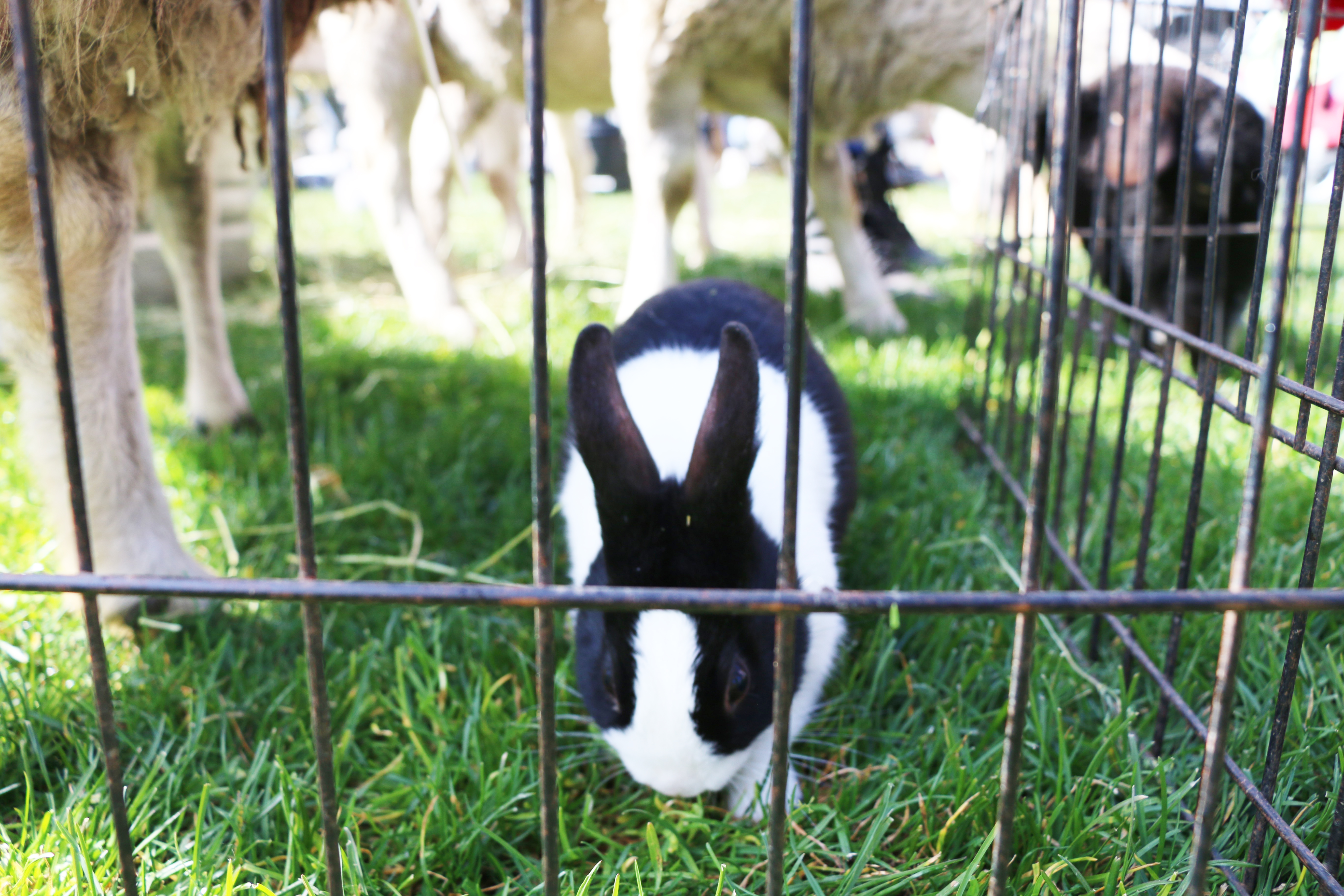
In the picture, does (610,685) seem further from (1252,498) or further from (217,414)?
(217,414)

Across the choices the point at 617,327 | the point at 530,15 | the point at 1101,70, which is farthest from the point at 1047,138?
the point at 530,15

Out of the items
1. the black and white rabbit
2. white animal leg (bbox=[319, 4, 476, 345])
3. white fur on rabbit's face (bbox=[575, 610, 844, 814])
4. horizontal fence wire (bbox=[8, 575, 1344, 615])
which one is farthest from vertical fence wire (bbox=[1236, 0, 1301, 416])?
white animal leg (bbox=[319, 4, 476, 345])

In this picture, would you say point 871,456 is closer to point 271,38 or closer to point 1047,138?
point 1047,138

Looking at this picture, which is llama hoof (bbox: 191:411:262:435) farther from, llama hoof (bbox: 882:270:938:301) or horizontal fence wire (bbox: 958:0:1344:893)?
llama hoof (bbox: 882:270:938:301)

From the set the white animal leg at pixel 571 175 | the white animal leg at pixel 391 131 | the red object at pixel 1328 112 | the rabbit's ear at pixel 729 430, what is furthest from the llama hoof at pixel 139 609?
the white animal leg at pixel 571 175

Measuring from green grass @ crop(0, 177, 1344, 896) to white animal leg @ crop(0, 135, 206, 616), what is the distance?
17 centimetres

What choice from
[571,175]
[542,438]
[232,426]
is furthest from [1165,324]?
[571,175]

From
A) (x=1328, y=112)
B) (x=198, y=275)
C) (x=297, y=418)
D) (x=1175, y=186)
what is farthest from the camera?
(x=1328, y=112)

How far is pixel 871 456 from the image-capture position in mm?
2641

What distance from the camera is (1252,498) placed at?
79 centimetres

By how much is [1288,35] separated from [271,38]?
3.79ft

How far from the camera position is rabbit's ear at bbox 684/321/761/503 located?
3.80 feet

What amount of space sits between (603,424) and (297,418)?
0.48 m

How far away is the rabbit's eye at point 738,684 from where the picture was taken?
4.47 ft
